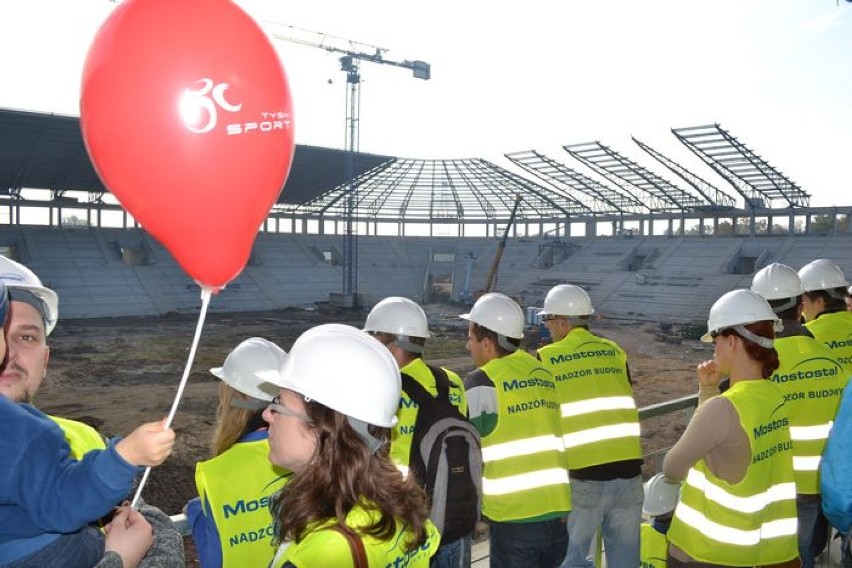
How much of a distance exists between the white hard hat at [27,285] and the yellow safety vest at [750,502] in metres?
2.49

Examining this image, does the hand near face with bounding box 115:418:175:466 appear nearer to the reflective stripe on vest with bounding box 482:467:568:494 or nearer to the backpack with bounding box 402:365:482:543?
the backpack with bounding box 402:365:482:543

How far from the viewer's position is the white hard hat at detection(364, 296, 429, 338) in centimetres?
349

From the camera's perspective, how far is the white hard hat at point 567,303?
14.5 ft

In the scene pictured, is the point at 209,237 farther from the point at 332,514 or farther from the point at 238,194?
the point at 332,514

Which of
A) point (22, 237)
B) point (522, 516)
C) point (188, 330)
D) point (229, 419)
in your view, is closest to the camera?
point (229, 419)

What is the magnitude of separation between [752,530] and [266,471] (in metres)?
1.99

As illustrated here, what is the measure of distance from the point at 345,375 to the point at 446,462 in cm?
116

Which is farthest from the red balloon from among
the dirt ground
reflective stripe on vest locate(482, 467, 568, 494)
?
the dirt ground

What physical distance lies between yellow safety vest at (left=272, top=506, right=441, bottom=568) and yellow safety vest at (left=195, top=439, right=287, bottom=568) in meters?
0.65

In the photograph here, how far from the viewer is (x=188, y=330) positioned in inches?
1192

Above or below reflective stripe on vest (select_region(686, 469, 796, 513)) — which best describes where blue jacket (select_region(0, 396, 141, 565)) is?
above

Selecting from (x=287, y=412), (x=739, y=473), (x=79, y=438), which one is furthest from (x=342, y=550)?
(x=739, y=473)

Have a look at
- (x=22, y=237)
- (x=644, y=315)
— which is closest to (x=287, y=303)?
(x=22, y=237)

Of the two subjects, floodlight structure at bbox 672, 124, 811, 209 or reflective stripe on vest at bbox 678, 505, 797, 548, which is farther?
floodlight structure at bbox 672, 124, 811, 209
